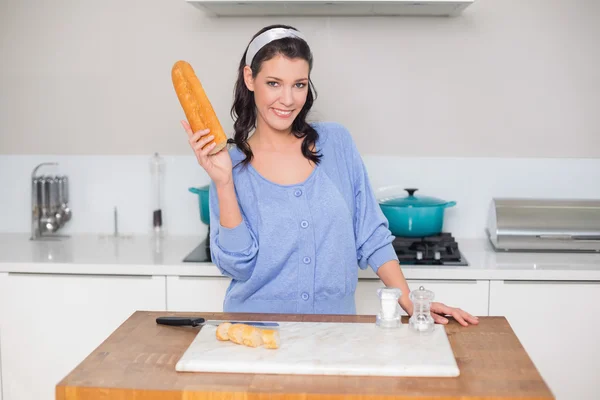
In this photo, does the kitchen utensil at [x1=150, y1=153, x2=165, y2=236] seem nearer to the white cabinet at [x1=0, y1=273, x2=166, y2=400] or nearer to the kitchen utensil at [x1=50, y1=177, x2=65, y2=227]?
the kitchen utensil at [x1=50, y1=177, x2=65, y2=227]

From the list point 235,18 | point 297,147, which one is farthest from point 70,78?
point 297,147

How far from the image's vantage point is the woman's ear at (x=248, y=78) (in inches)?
79.4

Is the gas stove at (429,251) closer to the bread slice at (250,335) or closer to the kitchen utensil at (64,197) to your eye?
the bread slice at (250,335)

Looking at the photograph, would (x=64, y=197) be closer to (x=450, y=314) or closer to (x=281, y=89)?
(x=281, y=89)

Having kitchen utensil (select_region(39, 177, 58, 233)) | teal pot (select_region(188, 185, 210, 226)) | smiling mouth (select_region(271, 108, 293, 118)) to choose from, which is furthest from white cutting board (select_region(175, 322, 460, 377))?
kitchen utensil (select_region(39, 177, 58, 233))

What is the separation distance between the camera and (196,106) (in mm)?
1793

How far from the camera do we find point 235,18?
308 cm

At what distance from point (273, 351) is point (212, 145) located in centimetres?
55

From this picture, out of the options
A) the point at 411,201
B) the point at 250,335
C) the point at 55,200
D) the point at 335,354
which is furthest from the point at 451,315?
the point at 55,200

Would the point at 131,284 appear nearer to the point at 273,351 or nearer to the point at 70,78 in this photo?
the point at 70,78

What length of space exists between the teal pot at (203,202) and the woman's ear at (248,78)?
0.90 meters

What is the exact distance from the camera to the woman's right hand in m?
1.75

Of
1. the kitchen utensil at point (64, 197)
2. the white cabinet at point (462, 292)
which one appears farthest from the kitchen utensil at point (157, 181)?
the white cabinet at point (462, 292)

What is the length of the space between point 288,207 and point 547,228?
127cm
